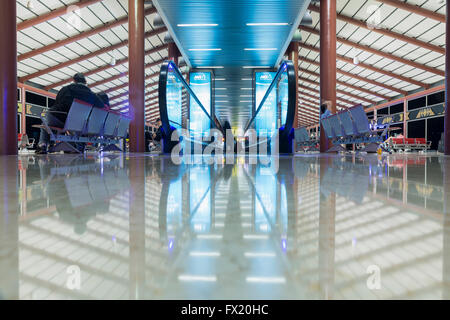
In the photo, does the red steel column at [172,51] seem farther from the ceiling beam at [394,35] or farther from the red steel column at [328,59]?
the ceiling beam at [394,35]

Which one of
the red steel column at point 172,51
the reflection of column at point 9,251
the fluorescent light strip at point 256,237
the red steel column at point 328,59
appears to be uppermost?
the red steel column at point 172,51

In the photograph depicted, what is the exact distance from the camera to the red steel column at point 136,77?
9.15m

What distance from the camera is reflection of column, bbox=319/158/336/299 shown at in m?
0.37

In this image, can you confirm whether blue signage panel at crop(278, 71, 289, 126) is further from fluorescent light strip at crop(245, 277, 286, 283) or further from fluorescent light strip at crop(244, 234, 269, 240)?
fluorescent light strip at crop(245, 277, 286, 283)

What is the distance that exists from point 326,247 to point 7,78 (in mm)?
7100

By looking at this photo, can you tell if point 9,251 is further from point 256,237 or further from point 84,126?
point 84,126

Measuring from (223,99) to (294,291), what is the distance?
991 inches

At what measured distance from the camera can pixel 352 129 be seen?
23.2ft

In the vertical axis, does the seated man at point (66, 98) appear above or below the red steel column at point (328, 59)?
below

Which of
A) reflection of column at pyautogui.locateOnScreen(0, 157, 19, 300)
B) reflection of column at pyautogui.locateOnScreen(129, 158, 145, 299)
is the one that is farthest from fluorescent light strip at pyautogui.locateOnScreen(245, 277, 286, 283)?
reflection of column at pyautogui.locateOnScreen(0, 157, 19, 300)

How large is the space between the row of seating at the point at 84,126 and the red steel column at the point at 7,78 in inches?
24.1

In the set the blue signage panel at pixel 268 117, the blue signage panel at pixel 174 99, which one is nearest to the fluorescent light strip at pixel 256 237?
the blue signage panel at pixel 174 99
